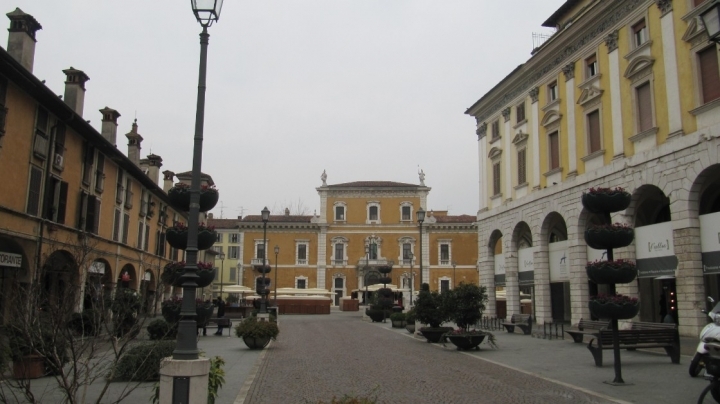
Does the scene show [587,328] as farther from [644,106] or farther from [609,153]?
[644,106]

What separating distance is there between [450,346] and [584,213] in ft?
31.0

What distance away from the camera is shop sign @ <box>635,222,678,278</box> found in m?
19.3

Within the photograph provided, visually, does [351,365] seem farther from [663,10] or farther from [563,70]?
[563,70]

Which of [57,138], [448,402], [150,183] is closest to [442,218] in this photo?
[150,183]

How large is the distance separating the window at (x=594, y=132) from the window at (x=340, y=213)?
148 ft

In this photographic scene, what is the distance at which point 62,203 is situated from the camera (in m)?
22.7

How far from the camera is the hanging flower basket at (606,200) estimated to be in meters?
11.7

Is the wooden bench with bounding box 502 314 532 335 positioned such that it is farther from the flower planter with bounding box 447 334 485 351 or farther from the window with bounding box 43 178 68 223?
the window with bounding box 43 178 68 223

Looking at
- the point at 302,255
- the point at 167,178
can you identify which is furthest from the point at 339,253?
the point at 167,178

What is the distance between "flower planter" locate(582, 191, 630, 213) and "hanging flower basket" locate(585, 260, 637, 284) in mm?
1105

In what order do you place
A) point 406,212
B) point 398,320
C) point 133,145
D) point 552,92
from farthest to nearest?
1. point 406,212
2. point 133,145
3. point 398,320
4. point 552,92

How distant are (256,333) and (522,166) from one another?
17.9m

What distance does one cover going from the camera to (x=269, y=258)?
219 ft

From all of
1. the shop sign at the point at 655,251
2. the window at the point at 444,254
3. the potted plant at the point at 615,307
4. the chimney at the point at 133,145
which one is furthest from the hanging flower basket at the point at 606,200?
the window at the point at 444,254
